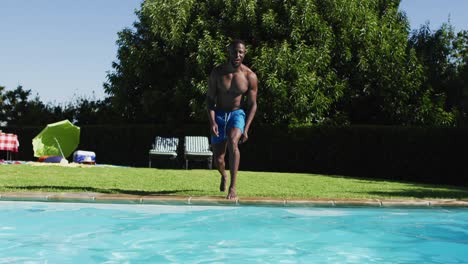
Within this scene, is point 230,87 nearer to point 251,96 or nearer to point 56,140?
point 251,96

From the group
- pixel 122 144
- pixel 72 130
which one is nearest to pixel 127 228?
pixel 72 130

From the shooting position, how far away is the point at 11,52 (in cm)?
2080

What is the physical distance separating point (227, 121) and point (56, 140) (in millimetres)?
14028

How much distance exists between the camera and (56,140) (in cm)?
2128

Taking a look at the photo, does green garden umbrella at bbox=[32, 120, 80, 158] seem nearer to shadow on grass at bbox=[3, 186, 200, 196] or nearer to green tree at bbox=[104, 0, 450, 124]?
green tree at bbox=[104, 0, 450, 124]

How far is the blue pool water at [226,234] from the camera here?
5.88 metres

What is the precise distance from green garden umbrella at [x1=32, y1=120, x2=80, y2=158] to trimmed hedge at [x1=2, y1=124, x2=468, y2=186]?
2898 mm

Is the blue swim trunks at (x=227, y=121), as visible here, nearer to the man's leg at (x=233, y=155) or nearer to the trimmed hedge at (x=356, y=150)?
the man's leg at (x=233, y=155)

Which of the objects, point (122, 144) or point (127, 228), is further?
point (122, 144)

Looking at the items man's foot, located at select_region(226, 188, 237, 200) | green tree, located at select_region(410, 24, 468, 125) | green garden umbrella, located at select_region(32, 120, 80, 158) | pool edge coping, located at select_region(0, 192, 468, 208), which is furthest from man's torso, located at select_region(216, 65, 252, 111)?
green tree, located at select_region(410, 24, 468, 125)

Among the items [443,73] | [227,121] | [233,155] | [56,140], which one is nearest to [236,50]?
[227,121]

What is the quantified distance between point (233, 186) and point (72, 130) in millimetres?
14573

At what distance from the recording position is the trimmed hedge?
1798cm

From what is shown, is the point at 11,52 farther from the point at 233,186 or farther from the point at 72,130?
the point at 233,186
